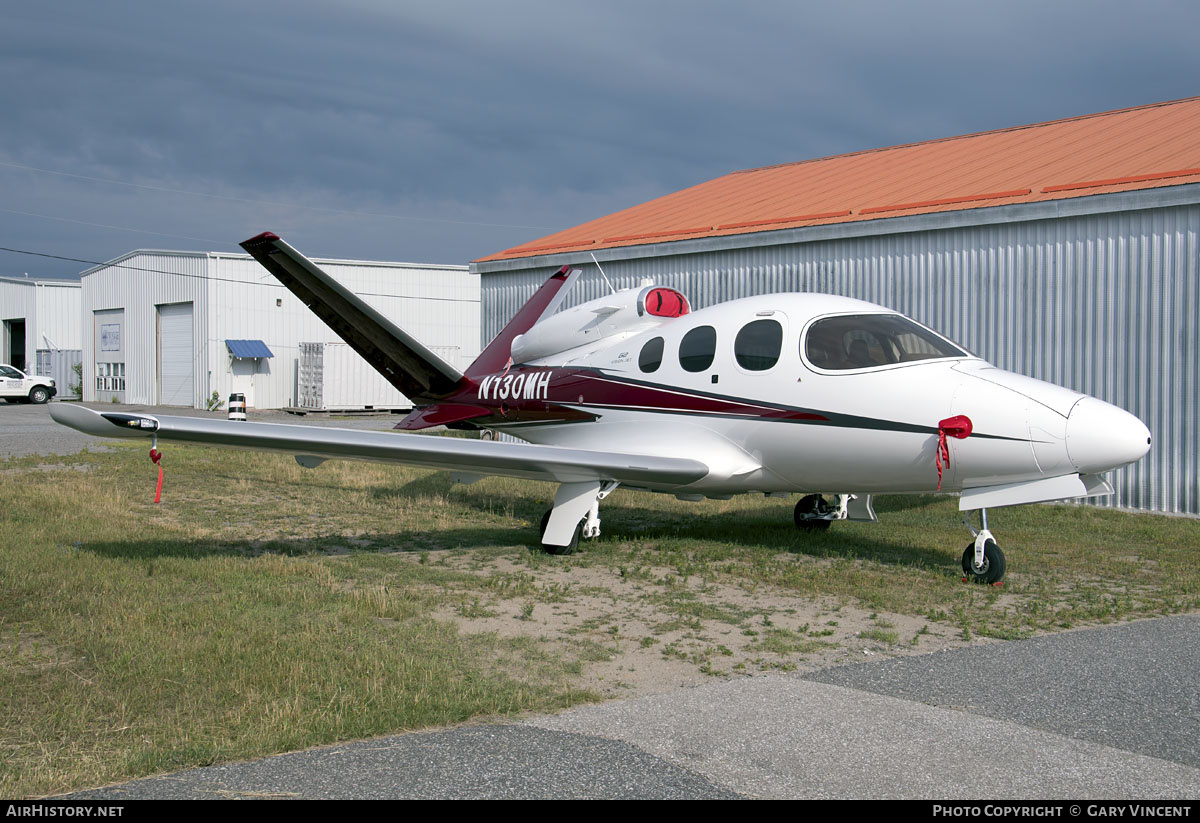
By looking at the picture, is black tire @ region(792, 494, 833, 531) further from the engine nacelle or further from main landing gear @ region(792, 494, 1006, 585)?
the engine nacelle

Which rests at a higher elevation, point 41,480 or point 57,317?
point 57,317

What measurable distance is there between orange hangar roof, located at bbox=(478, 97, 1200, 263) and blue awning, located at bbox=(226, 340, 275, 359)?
70.2ft

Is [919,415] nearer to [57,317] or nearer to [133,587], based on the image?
[133,587]

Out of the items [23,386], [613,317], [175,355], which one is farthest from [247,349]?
[613,317]

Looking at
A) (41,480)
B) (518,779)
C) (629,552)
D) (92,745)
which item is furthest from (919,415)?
(41,480)

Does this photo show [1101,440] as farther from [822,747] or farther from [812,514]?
[822,747]

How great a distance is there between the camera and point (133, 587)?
285 inches

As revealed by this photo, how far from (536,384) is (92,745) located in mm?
7557

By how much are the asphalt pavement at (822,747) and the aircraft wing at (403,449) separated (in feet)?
12.7

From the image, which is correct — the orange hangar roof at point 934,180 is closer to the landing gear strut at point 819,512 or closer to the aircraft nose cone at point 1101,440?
the landing gear strut at point 819,512

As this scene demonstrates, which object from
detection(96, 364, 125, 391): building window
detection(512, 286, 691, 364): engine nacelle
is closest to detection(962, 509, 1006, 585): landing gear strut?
detection(512, 286, 691, 364): engine nacelle

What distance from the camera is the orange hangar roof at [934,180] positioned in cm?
1404

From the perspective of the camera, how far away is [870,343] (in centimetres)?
840

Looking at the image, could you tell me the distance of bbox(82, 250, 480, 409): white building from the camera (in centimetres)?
3922
